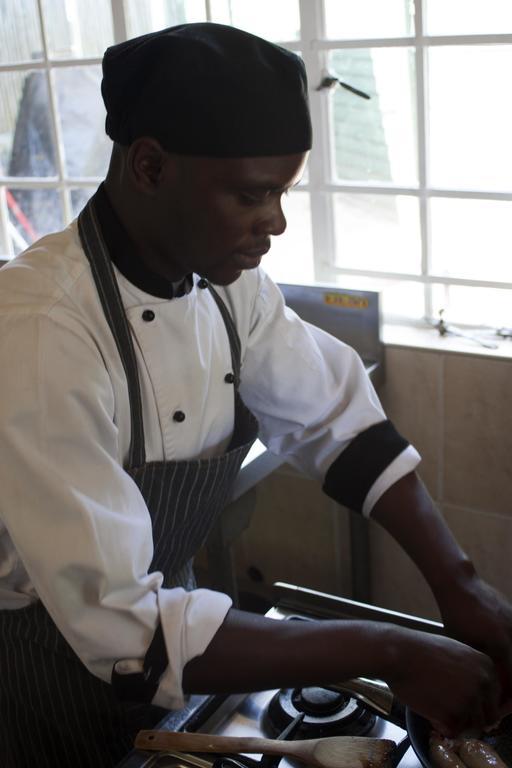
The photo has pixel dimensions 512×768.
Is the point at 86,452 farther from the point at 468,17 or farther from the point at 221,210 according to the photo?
the point at 468,17

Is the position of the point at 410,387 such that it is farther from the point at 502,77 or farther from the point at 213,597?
the point at 213,597

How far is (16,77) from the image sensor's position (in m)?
2.19

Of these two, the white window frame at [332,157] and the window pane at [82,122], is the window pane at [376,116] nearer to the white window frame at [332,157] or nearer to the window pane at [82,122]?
the white window frame at [332,157]

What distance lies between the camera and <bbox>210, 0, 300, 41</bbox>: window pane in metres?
1.76

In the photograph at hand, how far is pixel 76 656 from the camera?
3.26 ft

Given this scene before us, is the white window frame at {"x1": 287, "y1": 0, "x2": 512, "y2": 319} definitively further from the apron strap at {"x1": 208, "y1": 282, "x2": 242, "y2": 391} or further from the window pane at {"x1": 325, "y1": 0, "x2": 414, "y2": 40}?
the apron strap at {"x1": 208, "y1": 282, "x2": 242, "y2": 391}

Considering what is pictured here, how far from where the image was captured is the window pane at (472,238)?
1.68 metres

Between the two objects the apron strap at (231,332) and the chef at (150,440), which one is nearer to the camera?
the chef at (150,440)

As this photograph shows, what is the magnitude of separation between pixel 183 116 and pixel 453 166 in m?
1.00

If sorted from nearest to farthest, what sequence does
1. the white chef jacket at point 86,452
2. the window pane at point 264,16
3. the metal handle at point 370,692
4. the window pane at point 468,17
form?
the white chef jacket at point 86,452 < the metal handle at point 370,692 < the window pane at point 468,17 < the window pane at point 264,16

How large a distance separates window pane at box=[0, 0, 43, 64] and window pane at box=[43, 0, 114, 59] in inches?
1.4

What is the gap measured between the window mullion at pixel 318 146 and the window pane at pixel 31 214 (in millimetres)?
704

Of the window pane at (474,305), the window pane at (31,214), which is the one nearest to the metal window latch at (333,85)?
the window pane at (474,305)

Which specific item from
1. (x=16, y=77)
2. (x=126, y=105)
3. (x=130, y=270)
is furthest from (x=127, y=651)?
(x=16, y=77)
